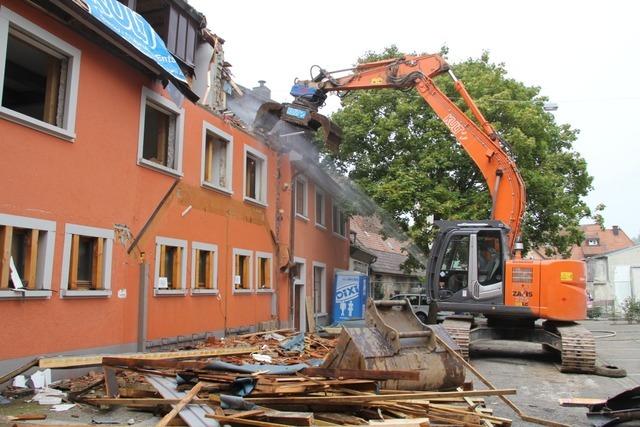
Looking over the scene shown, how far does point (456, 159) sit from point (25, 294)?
1517 cm

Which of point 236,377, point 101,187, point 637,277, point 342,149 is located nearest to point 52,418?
point 236,377

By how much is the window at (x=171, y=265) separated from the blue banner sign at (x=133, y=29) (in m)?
3.14

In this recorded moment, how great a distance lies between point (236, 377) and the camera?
6414 millimetres

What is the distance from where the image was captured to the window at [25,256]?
7.44 meters

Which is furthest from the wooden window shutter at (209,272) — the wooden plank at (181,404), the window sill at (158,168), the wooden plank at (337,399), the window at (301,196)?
the wooden plank at (337,399)

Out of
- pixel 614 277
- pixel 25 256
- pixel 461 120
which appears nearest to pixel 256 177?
pixel 461 120

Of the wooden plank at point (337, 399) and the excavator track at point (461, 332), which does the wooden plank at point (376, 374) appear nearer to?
the wooden plank at point (337, 399)

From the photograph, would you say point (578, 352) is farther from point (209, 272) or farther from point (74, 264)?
point (74, 264)

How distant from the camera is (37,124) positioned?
7941 millimetres

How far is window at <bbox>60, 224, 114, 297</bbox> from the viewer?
8.44m

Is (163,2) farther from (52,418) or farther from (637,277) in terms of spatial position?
(637,277)

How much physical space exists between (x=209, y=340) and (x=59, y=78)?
5898mm

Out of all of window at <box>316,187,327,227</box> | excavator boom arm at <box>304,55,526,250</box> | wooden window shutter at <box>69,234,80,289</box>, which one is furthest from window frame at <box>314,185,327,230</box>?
wooden window shutter at <box>69,234,80,289</box>

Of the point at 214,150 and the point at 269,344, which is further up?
the point at 214,150
